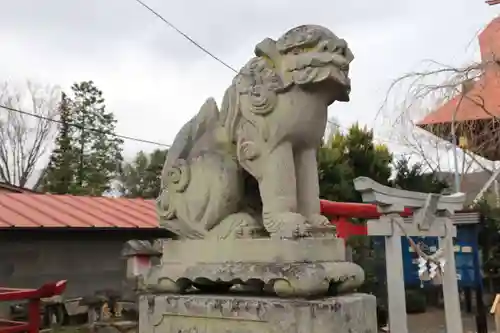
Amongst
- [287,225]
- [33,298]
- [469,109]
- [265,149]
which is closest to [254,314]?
[287,225]

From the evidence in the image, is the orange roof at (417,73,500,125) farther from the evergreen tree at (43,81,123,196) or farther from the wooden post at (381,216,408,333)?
the evergreen tree at (43,81,123,196)

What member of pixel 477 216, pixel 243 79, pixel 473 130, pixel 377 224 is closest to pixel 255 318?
pixel 243 79

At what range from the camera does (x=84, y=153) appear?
21359 millimetres

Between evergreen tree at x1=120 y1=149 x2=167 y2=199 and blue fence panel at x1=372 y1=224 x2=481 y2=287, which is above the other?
evergreen tree at x1=120 y1=149 x2=167 y2=199

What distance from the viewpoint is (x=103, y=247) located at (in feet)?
27.1

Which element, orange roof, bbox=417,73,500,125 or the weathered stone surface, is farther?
orange roof, bbox=417,73,500,125

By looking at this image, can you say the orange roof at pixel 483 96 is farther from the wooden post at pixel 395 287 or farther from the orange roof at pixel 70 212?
the orange roof at pixel 70 212

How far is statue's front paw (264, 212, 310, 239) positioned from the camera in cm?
236

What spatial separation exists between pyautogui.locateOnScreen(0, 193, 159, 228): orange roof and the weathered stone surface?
488 cm

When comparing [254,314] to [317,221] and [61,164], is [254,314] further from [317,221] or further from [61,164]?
[61,164]

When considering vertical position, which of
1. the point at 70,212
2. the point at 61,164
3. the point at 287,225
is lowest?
the point at 287,225

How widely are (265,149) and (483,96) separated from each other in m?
6.49

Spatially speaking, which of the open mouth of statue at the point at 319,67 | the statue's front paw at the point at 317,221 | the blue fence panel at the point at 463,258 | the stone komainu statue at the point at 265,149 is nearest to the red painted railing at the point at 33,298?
the stone komainu statue at the point at 265,149

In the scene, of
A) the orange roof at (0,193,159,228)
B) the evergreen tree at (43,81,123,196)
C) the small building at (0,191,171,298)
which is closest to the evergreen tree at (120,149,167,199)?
the evergreen tree at (43,81,123,196)
